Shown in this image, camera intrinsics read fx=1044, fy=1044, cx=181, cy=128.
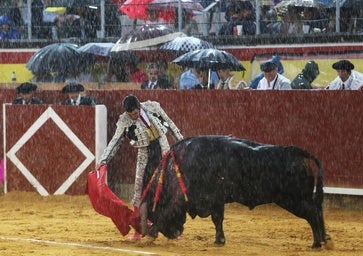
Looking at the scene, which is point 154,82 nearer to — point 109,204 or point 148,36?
point 148,36

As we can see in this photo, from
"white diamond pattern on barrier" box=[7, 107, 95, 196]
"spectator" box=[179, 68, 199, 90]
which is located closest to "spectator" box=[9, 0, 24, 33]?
"white diamond pattern on barrier" box=[7, 107, 95, 196]

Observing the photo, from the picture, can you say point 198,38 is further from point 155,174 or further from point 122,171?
point 155,174

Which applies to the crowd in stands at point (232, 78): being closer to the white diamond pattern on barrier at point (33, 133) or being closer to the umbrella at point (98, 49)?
the umbrella at point (98, 49)

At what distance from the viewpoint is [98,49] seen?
633 inches

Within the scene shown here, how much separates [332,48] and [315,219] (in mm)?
6190

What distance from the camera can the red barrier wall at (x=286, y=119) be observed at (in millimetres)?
11586

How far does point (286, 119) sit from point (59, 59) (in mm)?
5131

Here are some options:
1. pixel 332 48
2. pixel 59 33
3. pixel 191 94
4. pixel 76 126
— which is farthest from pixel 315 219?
pixel 59 33

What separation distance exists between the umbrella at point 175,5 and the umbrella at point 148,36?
1.85 ft

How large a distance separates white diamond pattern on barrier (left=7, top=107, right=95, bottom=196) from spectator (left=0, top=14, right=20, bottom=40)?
4884 mm

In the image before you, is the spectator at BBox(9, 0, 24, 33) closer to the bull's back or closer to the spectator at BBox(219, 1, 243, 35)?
the spectator at BBox(219, 1, 243, 35)

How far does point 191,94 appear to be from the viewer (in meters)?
12.6

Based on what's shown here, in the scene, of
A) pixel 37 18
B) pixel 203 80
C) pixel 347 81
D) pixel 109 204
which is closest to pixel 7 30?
pixel 37 18

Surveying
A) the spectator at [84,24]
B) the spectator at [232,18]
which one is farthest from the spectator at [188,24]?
the spectator at [84,24]
